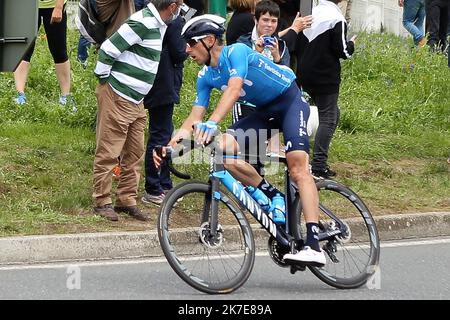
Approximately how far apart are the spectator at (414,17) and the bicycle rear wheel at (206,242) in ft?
38.5

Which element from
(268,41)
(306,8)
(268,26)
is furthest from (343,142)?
(268,41)

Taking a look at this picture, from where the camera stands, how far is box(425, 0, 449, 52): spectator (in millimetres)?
18469

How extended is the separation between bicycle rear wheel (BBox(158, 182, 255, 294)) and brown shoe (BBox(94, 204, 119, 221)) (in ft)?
6.33

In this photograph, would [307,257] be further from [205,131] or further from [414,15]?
[414,15]

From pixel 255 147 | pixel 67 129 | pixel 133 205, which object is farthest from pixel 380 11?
pixel 255 147

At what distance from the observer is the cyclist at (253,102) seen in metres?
7.57

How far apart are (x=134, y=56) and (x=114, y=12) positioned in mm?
779

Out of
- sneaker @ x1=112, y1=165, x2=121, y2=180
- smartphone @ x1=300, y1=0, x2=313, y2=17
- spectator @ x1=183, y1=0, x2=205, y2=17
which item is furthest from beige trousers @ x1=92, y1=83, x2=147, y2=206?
Result: spectator @ x1=183, y1=0, x2=205, y2=17

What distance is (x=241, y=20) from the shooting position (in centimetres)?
1113

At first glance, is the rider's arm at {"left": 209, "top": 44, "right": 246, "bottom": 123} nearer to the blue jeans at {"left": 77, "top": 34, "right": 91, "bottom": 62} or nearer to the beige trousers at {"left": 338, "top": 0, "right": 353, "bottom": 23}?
the blue jeans at {"left": 77, "top": 34, "right": 91, "bottom": 62}

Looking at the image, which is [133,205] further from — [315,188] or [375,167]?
[375,167]

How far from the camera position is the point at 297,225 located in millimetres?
7801

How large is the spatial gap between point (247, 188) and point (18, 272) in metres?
1.82

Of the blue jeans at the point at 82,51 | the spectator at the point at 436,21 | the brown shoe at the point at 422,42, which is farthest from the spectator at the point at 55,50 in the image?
the spectator at the point at 436,21
